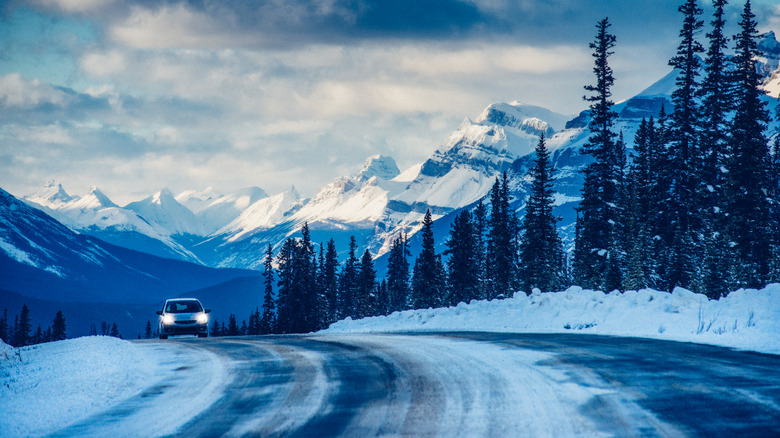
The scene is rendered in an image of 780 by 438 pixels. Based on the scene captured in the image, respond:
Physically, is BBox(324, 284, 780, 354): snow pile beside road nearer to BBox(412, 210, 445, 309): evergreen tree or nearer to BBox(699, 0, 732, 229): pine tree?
BBox(699, 0, 732, 229): pine tree

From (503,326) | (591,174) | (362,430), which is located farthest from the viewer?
(591,174)

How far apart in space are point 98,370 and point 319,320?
72401 mm

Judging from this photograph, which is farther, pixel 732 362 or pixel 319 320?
pixel 319 320

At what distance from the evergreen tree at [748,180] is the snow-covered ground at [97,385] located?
3715cm

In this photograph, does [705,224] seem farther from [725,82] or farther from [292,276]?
[292,276]

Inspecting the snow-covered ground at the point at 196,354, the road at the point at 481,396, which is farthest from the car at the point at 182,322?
the road at the point at 481,396

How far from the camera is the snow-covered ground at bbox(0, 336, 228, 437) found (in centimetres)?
780

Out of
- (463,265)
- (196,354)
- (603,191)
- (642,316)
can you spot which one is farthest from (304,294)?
(196,354)

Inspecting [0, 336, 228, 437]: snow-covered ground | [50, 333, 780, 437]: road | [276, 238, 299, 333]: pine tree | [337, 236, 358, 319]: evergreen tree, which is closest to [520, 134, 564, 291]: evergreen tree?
[276, 238, 299, 333]: pine tree

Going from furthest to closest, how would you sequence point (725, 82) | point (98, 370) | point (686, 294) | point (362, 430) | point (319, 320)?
point (319, 320) < point (725, 82) < point (686, 294) < point (98, 370) < point (362, 430)

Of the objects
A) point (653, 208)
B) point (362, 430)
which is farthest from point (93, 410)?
point (653, 208)

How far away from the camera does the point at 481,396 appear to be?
8.32m

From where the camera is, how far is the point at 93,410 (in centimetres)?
845

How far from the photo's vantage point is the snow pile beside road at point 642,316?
45.3 feet
